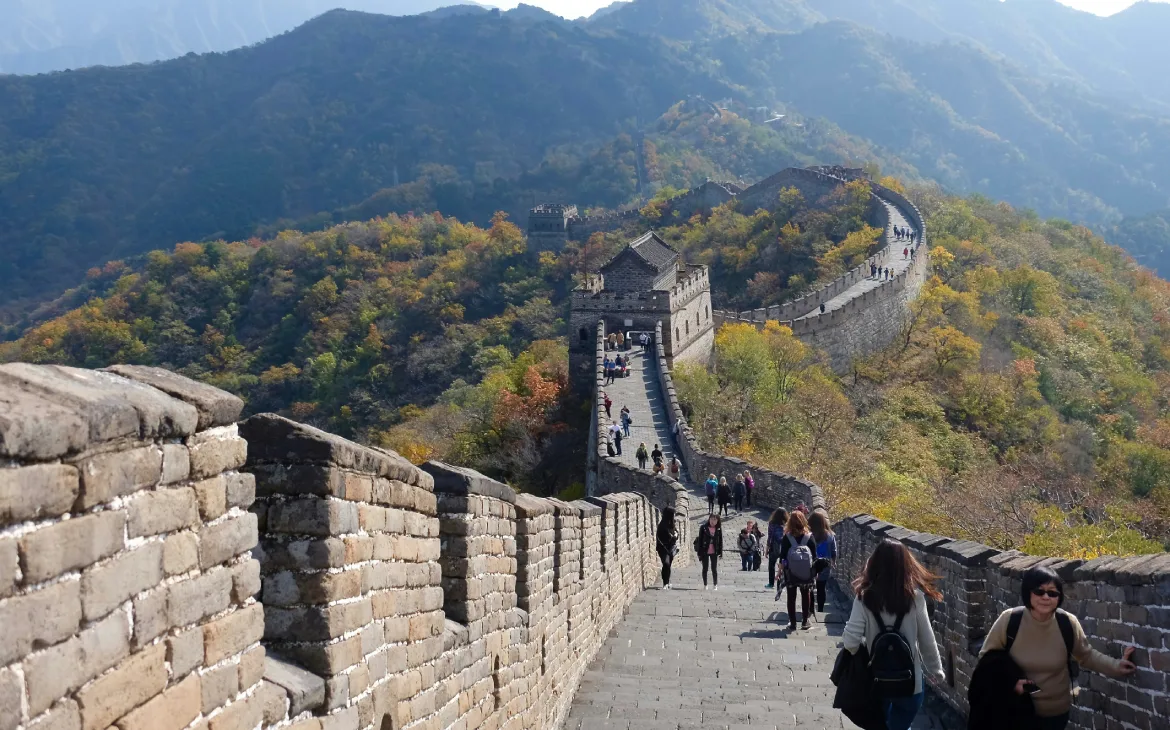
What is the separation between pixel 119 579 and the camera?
7.61 feet

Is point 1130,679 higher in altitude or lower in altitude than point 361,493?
lower

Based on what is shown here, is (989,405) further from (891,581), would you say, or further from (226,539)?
(226,539)

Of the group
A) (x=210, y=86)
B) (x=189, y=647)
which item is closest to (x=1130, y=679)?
(x=189, y=647)

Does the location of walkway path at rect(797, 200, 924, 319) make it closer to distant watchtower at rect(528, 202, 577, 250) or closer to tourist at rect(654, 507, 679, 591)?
distant watchtower at rect(528, 202, 577, 250)

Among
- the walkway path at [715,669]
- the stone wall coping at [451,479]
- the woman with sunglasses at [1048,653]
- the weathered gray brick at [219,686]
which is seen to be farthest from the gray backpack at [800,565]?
the weathered gray brick at [219,686]

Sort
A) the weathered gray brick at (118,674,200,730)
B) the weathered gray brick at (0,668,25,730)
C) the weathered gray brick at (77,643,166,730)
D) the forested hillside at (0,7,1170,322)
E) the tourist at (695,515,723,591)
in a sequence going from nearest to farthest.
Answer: the weathered gray brick at (0,668,25,730) < the weathered gray brick at (77,643,166,730) < the weathered gray brick at (118,674,200,730) < the tourist at (695,515,723,591) < the forested hillside at (0,7,1170,322)

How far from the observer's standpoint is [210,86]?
176125 mm

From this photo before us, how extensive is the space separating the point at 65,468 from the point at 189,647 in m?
0.60

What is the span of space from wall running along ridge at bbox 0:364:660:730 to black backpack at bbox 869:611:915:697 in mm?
1814

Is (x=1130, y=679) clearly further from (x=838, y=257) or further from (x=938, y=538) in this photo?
(x=838, y=257)

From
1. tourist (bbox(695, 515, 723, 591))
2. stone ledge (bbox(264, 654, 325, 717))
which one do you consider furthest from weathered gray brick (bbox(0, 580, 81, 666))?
tourist (bbox(695, 515, 723, 591))

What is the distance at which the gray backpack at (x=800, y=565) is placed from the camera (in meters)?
10.0

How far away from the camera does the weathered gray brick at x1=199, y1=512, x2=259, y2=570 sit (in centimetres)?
270

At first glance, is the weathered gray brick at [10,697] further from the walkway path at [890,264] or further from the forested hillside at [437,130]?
the forested hillside at [437,130]
